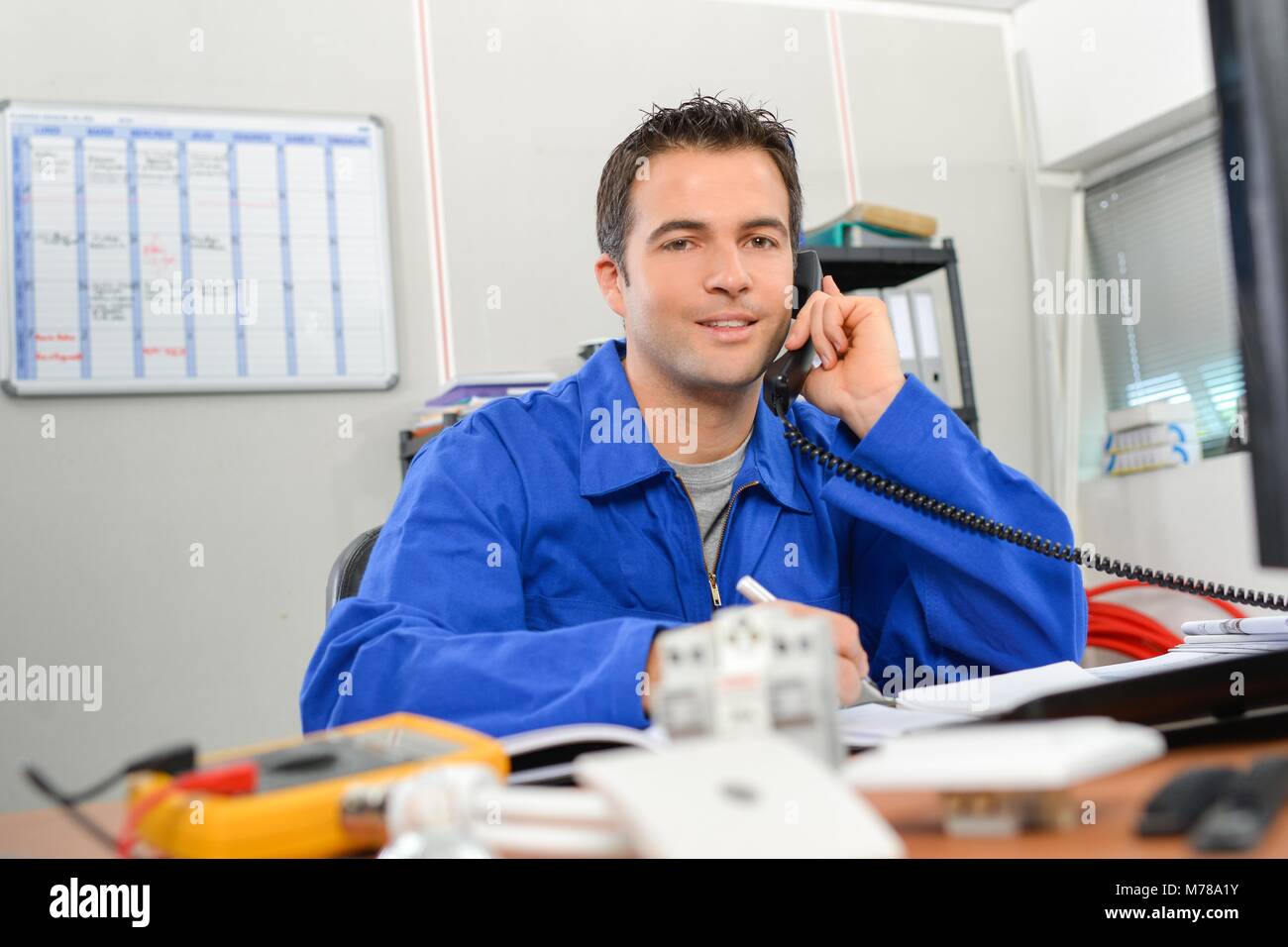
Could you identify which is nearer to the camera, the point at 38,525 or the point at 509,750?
the point at 509,750

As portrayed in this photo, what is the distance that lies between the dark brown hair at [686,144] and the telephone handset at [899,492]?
0.52 ft

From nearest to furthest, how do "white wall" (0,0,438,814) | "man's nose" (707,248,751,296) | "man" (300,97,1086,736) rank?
"man" (300,97,1086,736) < "man's nose" (707,248,751,296) < "white wall" (0,0,438,814)

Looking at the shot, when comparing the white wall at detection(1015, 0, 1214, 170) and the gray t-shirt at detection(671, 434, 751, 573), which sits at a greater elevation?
the white wall at detection(1015, 0, 1214, 170)

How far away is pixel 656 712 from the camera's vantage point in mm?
558

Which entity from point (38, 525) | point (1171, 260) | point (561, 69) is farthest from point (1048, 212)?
point (38, 525)

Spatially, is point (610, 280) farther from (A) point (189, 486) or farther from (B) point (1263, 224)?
(A) point (189, 486)

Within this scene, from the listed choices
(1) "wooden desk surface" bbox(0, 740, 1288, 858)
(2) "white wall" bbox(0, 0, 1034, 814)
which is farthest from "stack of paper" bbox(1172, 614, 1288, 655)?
(2) "white wall" bbox(0, 0, 1034, 814)

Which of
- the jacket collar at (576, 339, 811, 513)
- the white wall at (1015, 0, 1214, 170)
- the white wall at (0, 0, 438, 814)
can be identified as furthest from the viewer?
the white wall at (1015, 0, 1214, 170)

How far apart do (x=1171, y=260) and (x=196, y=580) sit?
2.55m

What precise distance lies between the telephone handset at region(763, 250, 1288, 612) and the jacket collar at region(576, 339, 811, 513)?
0.04 m

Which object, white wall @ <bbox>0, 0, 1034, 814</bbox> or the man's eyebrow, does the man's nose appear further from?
white wall @ <bbox>0, 0, 1034, 814</bbox>

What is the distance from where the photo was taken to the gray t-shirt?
1.45 metres

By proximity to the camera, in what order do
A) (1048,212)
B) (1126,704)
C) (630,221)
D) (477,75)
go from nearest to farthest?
(1126,704)
(630,221)
(477,75)
(1048,212)
